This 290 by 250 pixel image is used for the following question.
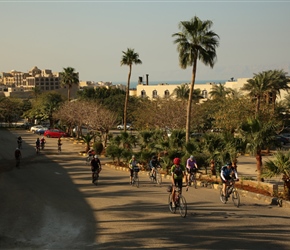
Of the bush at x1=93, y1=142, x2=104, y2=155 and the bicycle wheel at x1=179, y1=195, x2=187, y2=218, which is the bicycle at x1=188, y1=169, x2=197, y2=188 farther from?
the bush at x1=93, y1=142, x2=104, y2=155

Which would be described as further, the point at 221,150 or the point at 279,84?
the point at 279,84

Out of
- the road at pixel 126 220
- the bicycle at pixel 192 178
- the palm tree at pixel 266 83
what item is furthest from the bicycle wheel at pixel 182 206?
the palm tree at pixel 266 83

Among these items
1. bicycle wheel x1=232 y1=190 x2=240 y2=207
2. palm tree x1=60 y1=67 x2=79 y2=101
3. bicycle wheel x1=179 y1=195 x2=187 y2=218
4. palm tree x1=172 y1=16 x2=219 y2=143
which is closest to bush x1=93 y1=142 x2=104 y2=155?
palm tree x1=172 y1=16 x2=219 y2=143

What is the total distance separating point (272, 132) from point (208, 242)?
35.0 ft

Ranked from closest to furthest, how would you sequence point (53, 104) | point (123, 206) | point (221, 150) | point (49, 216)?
1. point (49, 216)
2. point (123, 206)
3. point (221, 150)
4. point (53, 104)

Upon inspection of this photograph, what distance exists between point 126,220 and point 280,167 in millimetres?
6759

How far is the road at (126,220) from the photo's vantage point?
1076 centimetres

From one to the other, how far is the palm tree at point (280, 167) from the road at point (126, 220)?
3.94 ft

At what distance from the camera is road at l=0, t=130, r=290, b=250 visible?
10.8 meters

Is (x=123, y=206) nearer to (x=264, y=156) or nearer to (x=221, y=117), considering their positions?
(x=264, y=156)

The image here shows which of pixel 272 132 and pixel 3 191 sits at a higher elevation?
pixel 272 132

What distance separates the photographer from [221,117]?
Result: 1738 inches

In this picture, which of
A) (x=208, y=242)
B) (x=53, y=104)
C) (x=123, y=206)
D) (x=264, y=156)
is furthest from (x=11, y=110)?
(x=208, y=242)

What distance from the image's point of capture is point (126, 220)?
514 inches
